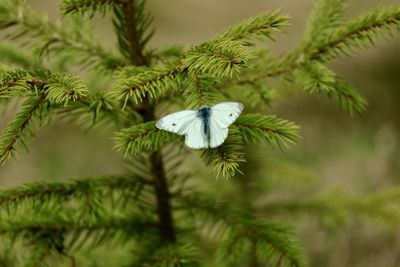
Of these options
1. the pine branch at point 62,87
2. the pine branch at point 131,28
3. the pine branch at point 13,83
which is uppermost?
the pine branch at point 131,28

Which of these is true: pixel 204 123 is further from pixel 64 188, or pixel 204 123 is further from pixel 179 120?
pixel 64 188

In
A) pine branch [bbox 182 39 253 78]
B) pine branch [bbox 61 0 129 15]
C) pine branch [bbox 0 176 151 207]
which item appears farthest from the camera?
pine branch [bbox 0 176 151 207]

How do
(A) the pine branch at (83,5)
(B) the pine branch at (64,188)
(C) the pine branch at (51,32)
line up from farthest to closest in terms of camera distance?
(C) the pine branch at (51,32)
(B) the pine branch at (64,188)
(A) the pine branch at (83,5)

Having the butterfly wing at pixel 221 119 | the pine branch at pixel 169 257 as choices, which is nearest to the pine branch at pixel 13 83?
the butterfly wing at pixel 221 119

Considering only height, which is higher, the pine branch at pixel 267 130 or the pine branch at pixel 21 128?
the pine branch at pixel 267 130

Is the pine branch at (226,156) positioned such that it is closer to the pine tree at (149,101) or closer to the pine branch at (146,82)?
the pine tree at (149,101)

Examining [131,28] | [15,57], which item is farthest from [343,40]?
[15,57]

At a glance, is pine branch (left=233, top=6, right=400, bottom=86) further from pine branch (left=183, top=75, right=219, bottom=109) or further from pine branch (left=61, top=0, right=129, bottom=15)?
pine branch (left=61, top=0, right=129, bottom=15)

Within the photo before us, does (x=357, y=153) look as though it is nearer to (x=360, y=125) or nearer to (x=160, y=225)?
(x=360, y=125)

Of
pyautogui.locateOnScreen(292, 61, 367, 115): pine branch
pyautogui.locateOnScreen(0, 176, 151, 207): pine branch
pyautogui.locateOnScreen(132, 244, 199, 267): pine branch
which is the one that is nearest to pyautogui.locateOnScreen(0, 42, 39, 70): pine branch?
pyautogui.locateOnScreen(0, 176, 151, 207): pine branch
